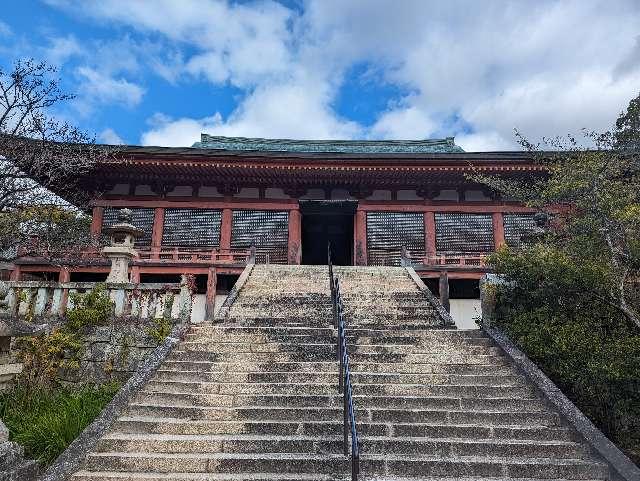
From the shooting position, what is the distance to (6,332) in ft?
16.9

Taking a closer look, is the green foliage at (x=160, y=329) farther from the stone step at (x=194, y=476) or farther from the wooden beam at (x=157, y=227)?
the wooden beam at (x=157, y=227)

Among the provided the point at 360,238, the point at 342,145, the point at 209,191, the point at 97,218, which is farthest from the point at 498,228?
the point at 97,218

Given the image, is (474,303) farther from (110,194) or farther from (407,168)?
(110,194)

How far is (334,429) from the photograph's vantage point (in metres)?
4.75

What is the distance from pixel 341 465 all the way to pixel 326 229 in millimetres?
14491

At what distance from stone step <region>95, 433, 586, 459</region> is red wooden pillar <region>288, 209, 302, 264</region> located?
980 centimetres

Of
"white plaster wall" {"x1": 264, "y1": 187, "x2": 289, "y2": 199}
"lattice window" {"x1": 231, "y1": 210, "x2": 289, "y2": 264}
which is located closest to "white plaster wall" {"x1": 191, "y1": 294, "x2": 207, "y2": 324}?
"lattice window" {"x1": 231, "y1": 210, "x2": 289, "y2": 264}

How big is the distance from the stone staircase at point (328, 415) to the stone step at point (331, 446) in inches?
0.4

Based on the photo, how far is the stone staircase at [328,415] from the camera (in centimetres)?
427

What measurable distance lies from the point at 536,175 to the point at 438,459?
11.3m

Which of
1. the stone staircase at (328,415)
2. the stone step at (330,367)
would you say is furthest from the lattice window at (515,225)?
the stone step at (330,367)

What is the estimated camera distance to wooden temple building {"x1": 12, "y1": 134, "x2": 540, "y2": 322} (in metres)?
13.4

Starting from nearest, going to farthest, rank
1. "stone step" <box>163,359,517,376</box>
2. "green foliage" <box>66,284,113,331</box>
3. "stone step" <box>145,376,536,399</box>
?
"stone step" <box>145,376,536,399</box> → "stone step" <box>163,359,517,376</box> → "green foliage" <box>66,284,113,331</box>

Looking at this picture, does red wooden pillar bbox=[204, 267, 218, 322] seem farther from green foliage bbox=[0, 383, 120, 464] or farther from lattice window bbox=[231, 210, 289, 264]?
green foliage bbox=[0, 383, 120, 464]
